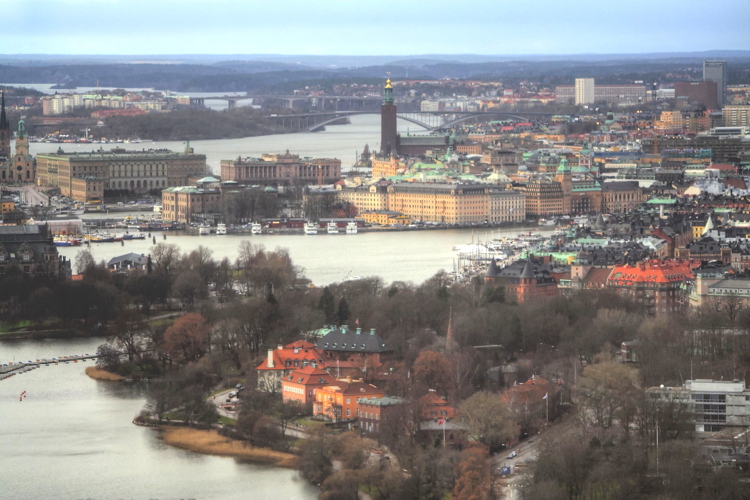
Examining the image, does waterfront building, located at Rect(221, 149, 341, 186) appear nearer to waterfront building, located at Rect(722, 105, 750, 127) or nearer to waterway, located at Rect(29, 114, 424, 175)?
waterway, located at Rect(29, 114, 424, 175)

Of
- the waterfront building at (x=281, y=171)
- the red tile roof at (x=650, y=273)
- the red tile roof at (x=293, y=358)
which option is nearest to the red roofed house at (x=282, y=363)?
the red tile roof at (x=293, y=358)

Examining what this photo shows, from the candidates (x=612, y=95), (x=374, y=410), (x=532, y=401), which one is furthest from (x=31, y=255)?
(x=612, y=95)

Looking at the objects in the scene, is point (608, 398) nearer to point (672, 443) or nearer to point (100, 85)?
point (672, 443)

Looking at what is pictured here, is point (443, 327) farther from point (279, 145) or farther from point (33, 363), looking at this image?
point (279, 145)

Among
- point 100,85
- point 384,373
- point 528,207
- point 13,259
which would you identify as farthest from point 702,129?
point 100,85

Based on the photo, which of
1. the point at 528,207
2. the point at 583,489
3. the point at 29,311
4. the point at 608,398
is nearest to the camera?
the point at 583,489

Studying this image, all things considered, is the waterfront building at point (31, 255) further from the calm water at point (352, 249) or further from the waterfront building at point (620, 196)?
the waterfront building at point (620, 196)

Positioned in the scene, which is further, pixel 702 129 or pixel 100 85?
pixel 100 85

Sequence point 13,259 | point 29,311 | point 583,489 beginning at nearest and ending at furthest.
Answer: point 583,489
point 29,311
point 13,259
